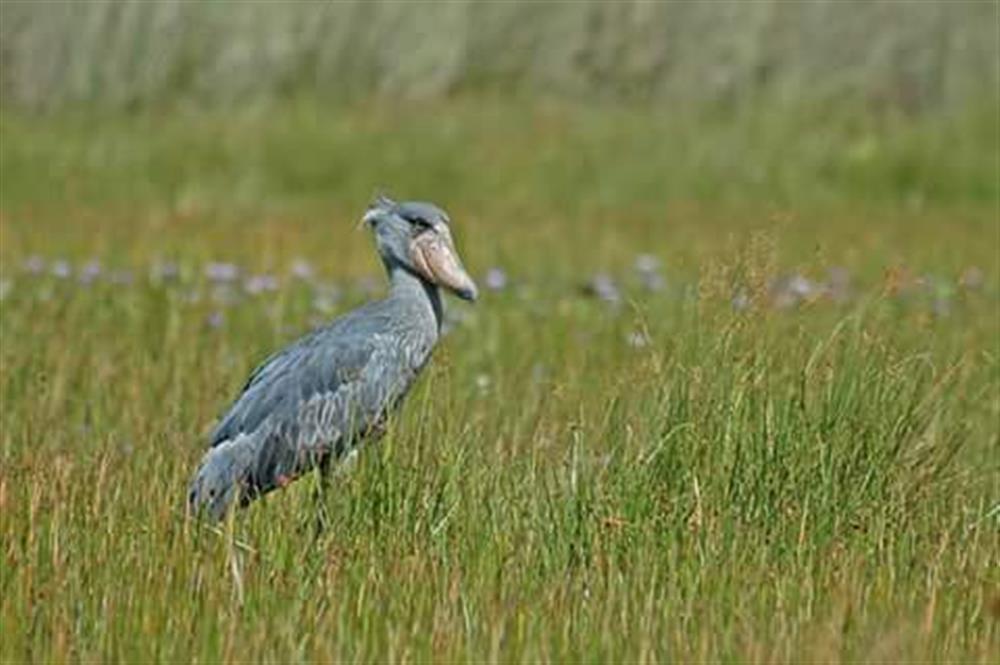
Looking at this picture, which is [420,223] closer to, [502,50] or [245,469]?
[245,469]

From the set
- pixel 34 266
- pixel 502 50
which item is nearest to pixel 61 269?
pixel 34 266

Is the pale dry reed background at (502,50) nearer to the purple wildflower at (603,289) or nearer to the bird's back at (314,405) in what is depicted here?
the purple wildflower at (603,289)

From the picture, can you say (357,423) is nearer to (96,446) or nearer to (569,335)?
(96,446)

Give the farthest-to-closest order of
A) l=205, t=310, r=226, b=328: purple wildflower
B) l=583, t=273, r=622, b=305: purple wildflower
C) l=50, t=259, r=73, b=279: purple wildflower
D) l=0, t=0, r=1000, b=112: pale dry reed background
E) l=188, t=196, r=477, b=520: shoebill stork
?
l=0, t=0, r=1000, b=112: pale dry reed background < l=583, t=273, r=622, b=305: purple wildflower < l=50, t=259, r=73, b=279: purple wildflower < l=205, t=310, r=226, b=328: purple wildflower < l=188, t=196, r=477, b=520: shoebill stork

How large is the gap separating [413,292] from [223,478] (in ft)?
2.27

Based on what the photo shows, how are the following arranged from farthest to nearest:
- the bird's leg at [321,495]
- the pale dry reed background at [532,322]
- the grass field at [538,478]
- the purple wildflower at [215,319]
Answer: the purple wildflower at [215,319] → the bird's leg at [321,495] → the pale dry reed background at [532,322] → the grass field at [538,478]

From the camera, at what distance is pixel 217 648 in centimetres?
442

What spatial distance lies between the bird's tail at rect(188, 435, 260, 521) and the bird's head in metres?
0.59

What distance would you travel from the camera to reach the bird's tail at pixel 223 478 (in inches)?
212

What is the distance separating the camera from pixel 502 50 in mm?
18203

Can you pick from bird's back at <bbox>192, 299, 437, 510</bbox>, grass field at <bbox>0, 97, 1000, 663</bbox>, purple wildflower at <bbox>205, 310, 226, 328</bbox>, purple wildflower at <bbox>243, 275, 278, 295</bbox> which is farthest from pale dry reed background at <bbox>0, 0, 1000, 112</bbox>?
bird's back at <bbox>192, 299, 437, 510</bbox>

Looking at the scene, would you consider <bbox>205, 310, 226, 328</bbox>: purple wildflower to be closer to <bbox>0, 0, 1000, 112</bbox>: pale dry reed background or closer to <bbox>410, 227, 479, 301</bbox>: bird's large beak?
<bbox>410, 227, 479, 301</bbox>: bird's large beak

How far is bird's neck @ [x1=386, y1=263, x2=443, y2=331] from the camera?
5.75 m

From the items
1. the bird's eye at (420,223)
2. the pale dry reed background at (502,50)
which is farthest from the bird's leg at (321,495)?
the pale dry reed background at (502,50)
